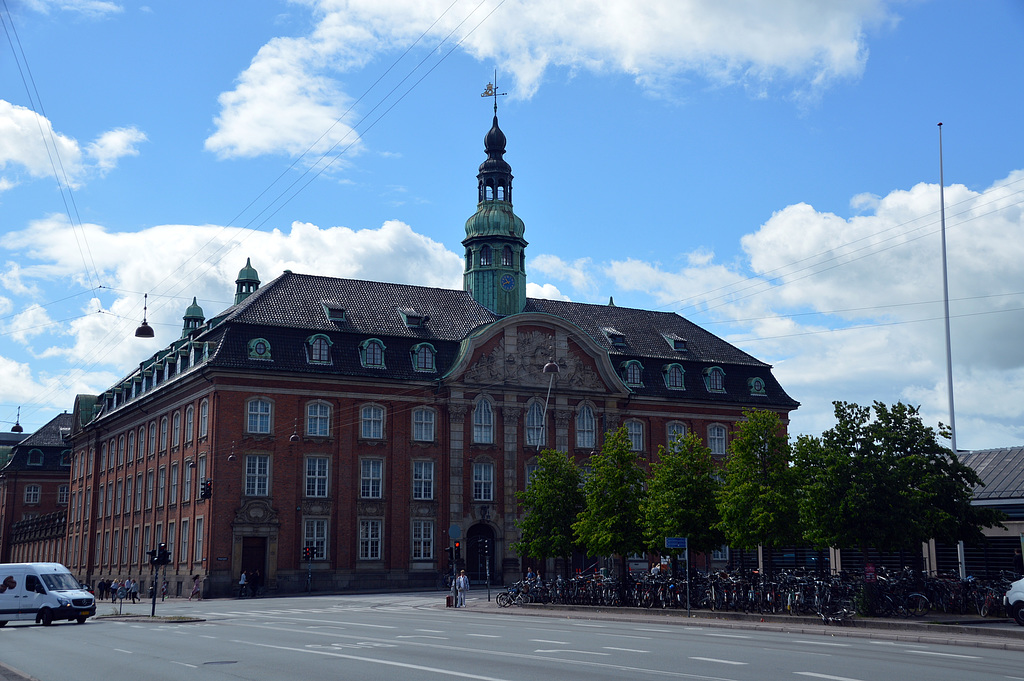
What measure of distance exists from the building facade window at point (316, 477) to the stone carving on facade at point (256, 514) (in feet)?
7.84

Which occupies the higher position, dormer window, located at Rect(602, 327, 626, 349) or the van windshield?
dormer window, located at Rect(602, 327, 626, 349)

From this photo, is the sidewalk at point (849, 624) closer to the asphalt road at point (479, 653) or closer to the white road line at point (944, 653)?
the asphalt road at point (479, 653)

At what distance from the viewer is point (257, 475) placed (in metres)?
56.5

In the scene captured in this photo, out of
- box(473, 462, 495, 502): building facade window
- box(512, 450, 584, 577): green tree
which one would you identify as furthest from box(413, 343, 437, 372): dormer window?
box(512, 450, 584, 577): green tree

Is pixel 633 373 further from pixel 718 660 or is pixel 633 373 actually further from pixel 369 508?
pixel 718 660

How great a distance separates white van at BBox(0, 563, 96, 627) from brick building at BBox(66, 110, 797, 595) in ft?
41.9

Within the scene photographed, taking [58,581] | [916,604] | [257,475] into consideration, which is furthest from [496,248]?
[916,604]

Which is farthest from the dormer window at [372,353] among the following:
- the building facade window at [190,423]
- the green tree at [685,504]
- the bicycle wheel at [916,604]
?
the bicycle wheel at [916,604]

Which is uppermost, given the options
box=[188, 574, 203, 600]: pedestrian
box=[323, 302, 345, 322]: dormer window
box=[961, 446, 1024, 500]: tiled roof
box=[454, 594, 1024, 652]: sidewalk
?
box=[323, 302, 345, 322]: dormer window

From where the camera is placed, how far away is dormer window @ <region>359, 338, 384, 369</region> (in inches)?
2363

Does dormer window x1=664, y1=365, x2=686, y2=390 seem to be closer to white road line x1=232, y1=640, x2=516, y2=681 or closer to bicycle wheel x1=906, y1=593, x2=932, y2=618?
bicycle wheel x1=906, y1=593, x2=932, y2=618

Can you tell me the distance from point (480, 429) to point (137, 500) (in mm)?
23904

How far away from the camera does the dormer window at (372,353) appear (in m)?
60.0

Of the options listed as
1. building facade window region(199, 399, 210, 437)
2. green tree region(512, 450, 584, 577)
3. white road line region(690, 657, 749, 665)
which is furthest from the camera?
building facade window region(199, 399, 210, 437)
